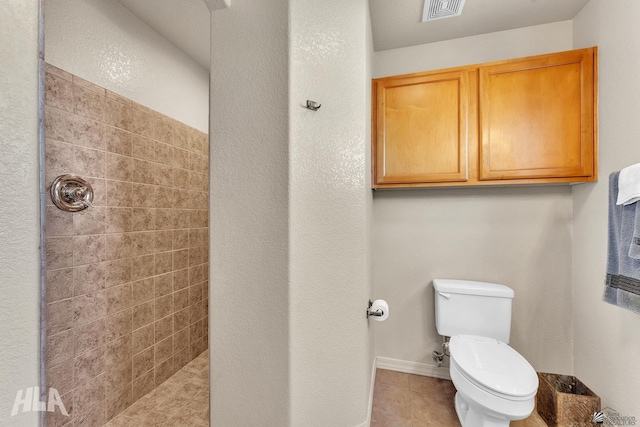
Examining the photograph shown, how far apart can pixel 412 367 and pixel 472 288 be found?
81 centimetres

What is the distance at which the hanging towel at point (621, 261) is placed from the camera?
1.19 meters

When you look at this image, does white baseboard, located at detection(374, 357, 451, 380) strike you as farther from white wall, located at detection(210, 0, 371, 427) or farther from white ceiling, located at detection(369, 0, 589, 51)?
white ceiling, located at detection(369, 0, 589, 51)

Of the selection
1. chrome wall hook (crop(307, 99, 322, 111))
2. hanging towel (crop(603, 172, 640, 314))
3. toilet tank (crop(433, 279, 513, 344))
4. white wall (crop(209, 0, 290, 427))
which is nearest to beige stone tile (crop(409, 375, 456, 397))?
toilet tank (crop(433, 279, 513, 344))

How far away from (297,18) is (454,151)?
1.29 m

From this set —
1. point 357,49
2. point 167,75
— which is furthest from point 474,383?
point 167,75

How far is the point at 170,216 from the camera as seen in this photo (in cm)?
200

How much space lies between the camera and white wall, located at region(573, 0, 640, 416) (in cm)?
133

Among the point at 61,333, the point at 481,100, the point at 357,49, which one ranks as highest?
the point at 357,49

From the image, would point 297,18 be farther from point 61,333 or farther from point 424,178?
point 61,333

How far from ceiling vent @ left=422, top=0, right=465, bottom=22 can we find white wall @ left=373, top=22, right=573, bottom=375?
301 millimetres

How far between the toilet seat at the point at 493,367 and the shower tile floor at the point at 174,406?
1529mm

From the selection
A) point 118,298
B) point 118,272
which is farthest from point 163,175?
point 118,298

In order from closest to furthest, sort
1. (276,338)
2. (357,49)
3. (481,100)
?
(276,338)
(357,49)
(481,100)

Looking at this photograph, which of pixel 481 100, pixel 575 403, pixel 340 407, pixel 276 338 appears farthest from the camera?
pixel 481 100
